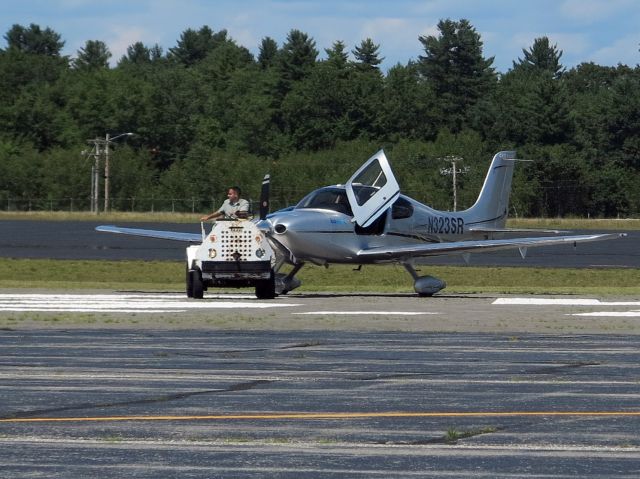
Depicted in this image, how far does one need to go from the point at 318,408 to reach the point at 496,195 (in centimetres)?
2374

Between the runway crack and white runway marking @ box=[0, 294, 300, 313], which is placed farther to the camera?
white runway marking @ box=[0, 294, 300, 313]

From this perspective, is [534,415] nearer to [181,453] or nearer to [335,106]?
[181,453]

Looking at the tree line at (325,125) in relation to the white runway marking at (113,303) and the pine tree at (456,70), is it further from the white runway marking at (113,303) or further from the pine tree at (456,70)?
the white runway marking at (113,303)

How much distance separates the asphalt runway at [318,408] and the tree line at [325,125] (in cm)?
9677

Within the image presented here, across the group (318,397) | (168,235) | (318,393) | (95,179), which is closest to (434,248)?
(168,235)

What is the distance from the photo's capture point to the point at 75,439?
30.2 feet

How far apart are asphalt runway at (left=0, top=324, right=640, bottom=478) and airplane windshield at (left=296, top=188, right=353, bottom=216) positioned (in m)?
12.1

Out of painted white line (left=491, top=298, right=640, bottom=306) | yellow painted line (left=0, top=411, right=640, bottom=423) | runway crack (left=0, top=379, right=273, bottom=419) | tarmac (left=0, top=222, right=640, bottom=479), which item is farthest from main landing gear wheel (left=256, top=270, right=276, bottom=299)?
yellow painted line (left=0, top=411, right=640, bottom=423)

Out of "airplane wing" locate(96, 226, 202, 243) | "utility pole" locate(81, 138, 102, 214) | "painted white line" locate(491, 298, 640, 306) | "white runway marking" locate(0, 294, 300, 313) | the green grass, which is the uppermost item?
"utility pole" locate(81, 138, 102, 214)

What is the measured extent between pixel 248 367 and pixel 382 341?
3380mm

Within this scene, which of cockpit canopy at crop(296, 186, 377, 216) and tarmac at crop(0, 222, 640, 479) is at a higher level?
cockpit canopy at crop(296, 186, 377, 216)

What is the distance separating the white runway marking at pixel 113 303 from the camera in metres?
22.1

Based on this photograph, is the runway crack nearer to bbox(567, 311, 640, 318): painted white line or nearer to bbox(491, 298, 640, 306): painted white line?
bbox(567, 311, 640, 318): painted white line

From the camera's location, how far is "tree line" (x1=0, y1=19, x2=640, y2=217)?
393ft
